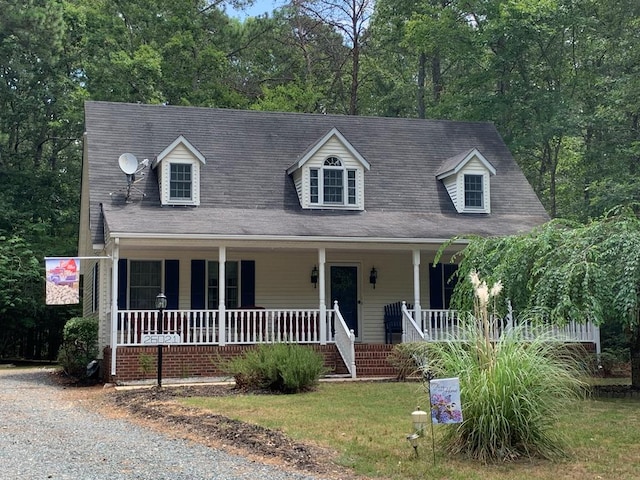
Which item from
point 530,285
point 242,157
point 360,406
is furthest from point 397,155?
point 360,406

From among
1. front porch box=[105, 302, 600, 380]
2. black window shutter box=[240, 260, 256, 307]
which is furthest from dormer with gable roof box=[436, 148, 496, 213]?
black window shutter box=[240, 260, 256, 307]

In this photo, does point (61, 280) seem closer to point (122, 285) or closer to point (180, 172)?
point (122, 285)

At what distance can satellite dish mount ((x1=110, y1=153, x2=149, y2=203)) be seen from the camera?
17.8 metres

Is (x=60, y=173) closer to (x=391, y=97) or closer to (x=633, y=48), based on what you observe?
(x=391, y=97)

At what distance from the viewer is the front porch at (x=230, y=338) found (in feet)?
52.7

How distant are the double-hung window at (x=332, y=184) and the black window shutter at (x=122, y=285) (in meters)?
4.85

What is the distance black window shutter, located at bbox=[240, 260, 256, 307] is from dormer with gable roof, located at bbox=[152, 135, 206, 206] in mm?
1922

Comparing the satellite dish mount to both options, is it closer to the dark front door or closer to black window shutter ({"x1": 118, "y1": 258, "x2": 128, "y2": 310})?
black window shutter ({"x1": 118, "y1": 258, "x2": 128, "y2": 310})

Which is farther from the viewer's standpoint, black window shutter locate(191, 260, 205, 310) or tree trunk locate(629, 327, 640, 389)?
black window shutter locate(191, 260, 205, 310)

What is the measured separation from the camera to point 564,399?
320 inches

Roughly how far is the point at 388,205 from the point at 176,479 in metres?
13.7

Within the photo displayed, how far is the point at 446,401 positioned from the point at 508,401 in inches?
30.1

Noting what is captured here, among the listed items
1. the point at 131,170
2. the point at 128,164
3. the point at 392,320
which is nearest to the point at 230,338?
the point at 392,320

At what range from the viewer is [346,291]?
20078 mm
